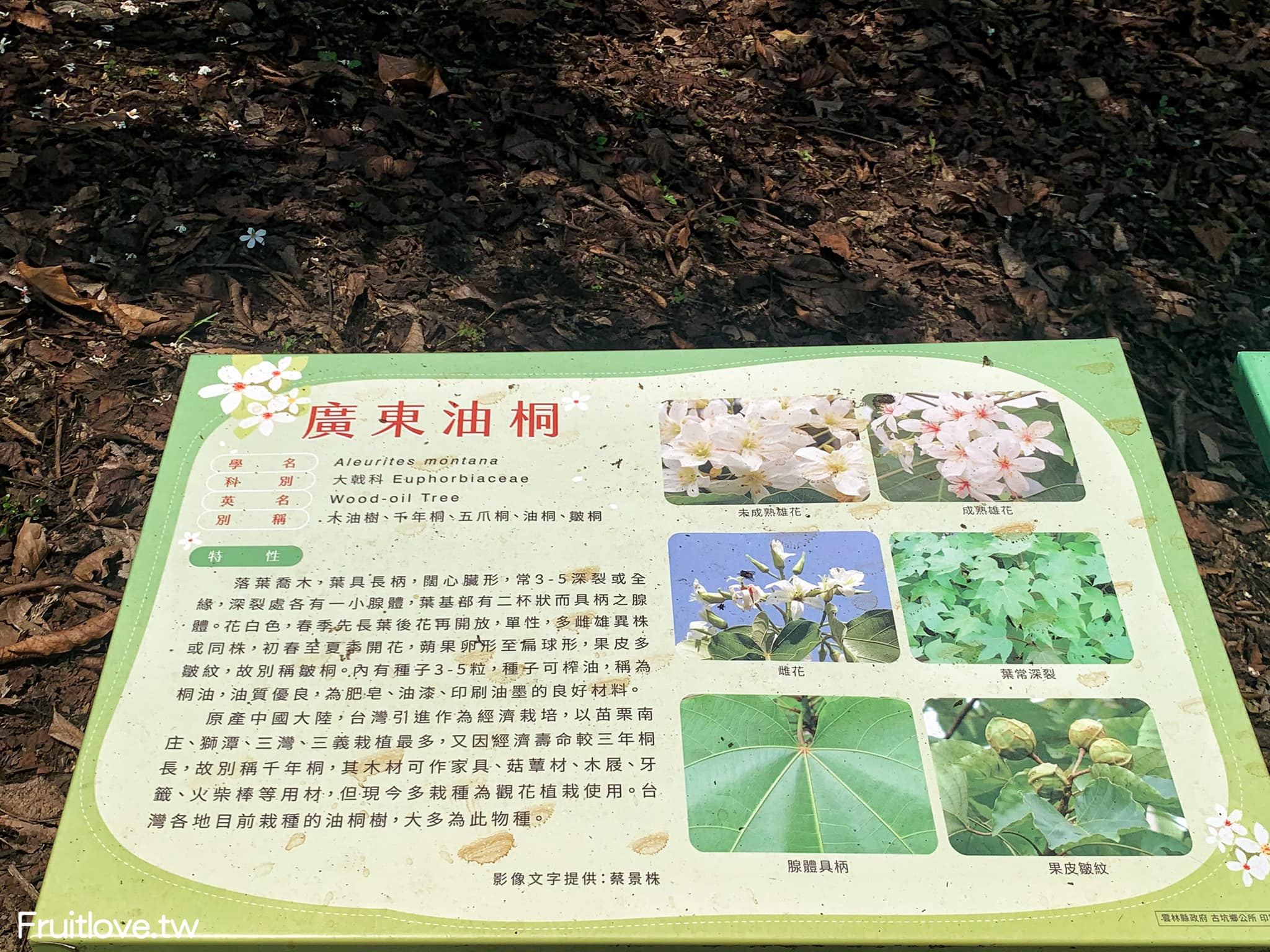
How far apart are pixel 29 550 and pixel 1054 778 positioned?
2513mm

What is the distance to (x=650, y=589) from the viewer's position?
1.87m

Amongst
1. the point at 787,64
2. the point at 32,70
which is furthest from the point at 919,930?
the point at 32,70

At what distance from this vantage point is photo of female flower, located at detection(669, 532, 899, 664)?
1812 mm

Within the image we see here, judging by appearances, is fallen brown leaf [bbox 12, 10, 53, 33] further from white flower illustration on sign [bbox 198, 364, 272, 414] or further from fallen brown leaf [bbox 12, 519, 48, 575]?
white flower illustration on sign [bbox 198, 364, 272, 414]

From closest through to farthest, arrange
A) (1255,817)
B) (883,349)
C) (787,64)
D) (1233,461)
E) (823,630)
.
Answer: (1255,817)
(823,630)
(883,349)
(1233,461)
(787,64)

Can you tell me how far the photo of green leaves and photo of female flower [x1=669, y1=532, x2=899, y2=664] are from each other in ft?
0.31

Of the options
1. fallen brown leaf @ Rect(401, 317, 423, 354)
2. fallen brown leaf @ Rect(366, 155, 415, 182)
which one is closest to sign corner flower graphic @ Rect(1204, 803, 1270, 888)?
fallen brown leaf @ Rect(401, 317, 423, 354)

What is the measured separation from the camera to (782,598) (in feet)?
6.12

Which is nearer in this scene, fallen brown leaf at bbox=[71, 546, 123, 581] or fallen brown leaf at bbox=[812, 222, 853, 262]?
fallen brown leaf at bbox=[71, 546, 123, 581]

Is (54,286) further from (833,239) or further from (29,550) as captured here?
(833,239)

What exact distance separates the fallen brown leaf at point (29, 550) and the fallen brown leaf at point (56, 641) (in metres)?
0.21

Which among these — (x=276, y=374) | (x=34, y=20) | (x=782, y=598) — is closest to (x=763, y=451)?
(x=782, y=598)

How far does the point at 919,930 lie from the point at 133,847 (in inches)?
49.1

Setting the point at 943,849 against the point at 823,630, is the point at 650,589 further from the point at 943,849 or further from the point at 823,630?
the point at 943,849
